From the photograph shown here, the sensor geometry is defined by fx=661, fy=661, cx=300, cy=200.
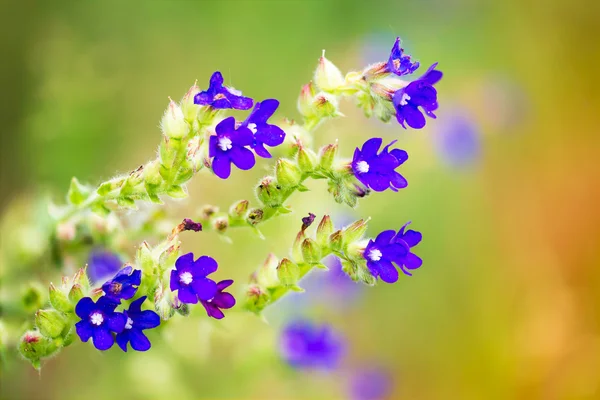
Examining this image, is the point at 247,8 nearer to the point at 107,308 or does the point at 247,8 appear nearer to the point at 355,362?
the point at 355,362

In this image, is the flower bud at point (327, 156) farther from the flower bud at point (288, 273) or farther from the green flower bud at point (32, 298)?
the green flower bud at point (32, 298)

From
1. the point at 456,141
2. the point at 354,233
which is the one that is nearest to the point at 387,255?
the point at 354,233

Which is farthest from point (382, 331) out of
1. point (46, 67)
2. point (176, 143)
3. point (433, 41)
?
point (176, 143)

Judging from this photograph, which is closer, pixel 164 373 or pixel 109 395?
pixel 164 373

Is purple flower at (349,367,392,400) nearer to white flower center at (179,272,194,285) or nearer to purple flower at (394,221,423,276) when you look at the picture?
purple flower at (394,221,423,276)

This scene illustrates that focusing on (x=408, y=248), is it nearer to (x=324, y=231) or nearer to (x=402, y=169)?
(x=324, y=231)

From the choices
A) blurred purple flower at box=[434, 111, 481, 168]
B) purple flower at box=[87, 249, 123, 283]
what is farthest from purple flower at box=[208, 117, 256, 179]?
blurred purple flower at box=[434, 111, 481, 168]

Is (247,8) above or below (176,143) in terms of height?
above
